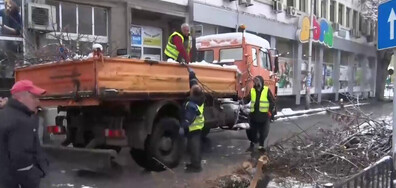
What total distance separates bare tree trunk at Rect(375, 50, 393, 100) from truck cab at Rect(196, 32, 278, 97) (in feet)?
88.9

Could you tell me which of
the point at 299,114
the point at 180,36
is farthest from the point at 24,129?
the point at 299,114

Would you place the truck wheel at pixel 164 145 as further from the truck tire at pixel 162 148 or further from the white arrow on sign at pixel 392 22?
the white arrow on sign at pixel 392 22

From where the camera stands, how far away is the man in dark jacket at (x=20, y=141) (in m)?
3.98

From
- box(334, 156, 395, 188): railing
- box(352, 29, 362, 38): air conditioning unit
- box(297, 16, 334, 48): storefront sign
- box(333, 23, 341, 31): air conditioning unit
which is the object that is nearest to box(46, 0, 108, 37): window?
box(334, 156, 395, 188): railing

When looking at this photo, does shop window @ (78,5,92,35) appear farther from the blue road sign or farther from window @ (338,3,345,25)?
window @ (338,3,345,25)

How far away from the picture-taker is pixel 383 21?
543 cm

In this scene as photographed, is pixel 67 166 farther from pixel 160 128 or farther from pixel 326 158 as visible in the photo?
pixel 326 158

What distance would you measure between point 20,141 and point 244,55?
825 centimetres

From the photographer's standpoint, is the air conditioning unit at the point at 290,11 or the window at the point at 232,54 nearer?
the window at the point at 232,54

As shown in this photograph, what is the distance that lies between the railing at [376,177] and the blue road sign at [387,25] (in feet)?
4.53

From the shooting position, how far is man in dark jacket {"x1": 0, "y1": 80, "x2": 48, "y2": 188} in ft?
13.1

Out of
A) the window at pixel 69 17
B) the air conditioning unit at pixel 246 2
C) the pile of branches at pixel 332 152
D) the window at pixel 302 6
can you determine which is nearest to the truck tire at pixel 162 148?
the pile of branches at pixel 332 152

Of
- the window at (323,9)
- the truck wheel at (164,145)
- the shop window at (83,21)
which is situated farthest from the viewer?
the window at (323,9)

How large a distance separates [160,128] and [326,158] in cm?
276
